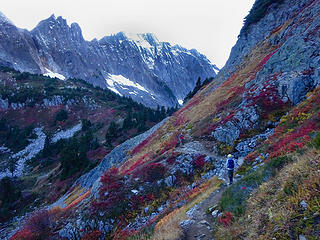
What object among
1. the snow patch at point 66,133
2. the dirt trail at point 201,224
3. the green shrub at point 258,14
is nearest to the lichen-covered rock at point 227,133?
the dirt trail at point 201,224

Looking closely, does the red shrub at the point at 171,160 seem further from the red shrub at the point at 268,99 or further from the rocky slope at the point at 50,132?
the rocky slope at the point at 50,132

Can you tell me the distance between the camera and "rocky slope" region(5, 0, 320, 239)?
539 centimetres

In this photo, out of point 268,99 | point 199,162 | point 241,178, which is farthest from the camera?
point 268,99

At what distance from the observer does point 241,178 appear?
9547mm

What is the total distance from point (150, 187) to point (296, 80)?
16.2m

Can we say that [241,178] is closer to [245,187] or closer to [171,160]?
[245,187]

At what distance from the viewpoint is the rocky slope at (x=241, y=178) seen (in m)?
5.39

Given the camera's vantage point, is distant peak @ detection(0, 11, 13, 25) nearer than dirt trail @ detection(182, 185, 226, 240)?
No

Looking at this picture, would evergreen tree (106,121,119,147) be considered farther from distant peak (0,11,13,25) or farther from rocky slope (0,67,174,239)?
distant peak (0,11,13,25)

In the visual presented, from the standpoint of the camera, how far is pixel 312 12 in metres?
25.9

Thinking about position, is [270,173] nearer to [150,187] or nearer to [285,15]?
[150,187]

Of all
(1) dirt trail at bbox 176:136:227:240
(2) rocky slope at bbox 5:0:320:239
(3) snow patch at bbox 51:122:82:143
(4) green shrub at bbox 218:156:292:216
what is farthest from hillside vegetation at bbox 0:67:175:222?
(4) green shrub at bbox 218:156:292:216

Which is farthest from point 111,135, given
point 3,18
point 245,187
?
point 3,18

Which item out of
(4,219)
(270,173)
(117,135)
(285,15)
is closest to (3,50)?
(117,135)
